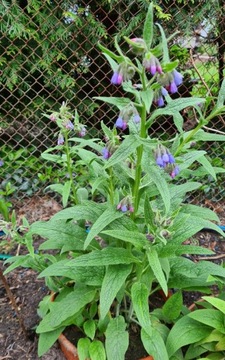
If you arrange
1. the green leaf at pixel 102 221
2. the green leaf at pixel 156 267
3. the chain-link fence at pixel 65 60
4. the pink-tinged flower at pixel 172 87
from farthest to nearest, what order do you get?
the chain-link fence at pixel 65 60, the green leaf at pixel 102 221, the green leaf at pixel 156 267, the pink-tinged flower at pixel 172 87

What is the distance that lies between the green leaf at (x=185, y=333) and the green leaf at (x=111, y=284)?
48cm

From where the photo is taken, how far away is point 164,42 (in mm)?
1610

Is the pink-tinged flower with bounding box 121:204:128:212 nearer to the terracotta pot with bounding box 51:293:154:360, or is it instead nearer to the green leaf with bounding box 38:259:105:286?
the green leaf with bounding box 38:259:105:286

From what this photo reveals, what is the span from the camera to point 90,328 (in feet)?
7.52

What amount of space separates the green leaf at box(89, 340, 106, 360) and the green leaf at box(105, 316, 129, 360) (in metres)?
0.10

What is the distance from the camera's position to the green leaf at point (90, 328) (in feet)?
7.39

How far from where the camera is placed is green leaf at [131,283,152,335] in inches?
74.7

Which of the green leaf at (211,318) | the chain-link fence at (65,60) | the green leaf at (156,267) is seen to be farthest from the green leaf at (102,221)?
the chain-link fence at (65,60)

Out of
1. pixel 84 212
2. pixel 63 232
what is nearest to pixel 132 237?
pixel 84 212

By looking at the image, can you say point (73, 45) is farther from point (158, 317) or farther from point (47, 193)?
point (158, 317)

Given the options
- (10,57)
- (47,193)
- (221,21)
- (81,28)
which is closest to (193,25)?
(221,21)

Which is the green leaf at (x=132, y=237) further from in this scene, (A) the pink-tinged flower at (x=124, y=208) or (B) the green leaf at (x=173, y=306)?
(B) the green leaf at (x=173, y=306)

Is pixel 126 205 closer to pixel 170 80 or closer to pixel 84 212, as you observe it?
pixel 84 212

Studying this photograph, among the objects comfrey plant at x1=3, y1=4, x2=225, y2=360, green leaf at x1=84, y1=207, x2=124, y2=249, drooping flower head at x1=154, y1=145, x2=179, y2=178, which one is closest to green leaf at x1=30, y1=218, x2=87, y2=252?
comfrey plant at x1=3, y1=4, x2=225, y2=360
